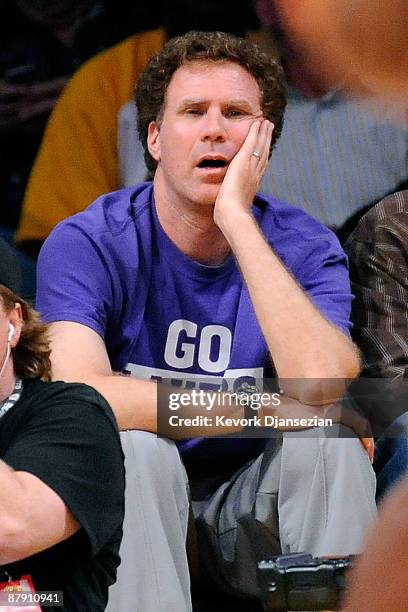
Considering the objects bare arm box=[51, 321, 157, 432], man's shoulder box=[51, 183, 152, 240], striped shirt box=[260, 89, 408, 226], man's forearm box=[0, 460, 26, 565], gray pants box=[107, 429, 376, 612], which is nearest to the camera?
man's forearm box=[0, 460, 26, 565]

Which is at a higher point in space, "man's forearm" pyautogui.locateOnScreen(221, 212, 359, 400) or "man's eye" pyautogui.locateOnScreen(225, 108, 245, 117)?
"man's eye" pyautogui.locateOnScreen(225, 108, 245, 117)

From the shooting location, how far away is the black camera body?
1408 millimetres

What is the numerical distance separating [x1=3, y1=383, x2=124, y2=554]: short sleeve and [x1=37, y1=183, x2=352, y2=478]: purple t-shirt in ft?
1.92

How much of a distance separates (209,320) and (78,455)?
0.79m

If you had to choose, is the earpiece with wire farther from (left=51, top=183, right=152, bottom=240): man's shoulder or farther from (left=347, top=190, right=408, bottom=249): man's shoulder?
(left=347, top=190, right=408, bottom=249): man's shoulder

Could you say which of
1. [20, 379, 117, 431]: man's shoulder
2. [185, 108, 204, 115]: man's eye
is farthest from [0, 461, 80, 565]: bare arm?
[185, 108, 204, 115]: man's eye

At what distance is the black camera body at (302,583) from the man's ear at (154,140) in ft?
3.66

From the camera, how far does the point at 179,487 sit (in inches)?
74.5

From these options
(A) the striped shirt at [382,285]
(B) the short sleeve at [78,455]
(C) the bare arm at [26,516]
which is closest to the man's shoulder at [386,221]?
(A) the striped shirt at [382,285]

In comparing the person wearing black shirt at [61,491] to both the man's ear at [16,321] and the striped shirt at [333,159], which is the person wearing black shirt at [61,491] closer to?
the man's ear at [16,321]

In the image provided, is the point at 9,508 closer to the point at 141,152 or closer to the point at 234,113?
the point at 234,113

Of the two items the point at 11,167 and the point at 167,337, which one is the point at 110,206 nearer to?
the point at 167,337

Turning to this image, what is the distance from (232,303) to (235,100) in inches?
16.5

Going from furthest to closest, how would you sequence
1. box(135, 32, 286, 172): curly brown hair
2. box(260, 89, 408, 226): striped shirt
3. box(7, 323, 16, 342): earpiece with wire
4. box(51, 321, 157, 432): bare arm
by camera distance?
box(260, 89, 408, 226): striped shirt
box(135, 32, 286, 172): curly brown hair
box(51, 321, 157, 432): bare arm
box(7, 323, 16, 342): earpiece with wire
